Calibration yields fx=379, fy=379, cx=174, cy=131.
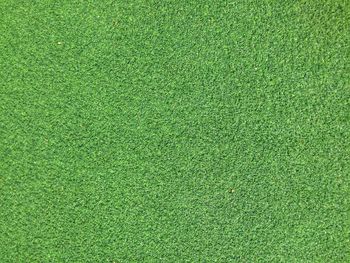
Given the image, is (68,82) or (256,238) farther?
(68,82)

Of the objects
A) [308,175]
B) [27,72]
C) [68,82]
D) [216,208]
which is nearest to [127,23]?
[68,82]

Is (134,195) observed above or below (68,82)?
below

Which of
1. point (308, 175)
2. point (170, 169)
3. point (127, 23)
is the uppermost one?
point (127, 23)

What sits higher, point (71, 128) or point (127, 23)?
point (127, 23)

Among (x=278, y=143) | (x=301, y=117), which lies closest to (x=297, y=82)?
(x=301, y=117)

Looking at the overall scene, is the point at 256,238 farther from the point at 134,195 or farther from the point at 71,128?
the point at 71,128

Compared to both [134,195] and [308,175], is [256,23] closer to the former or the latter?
[308,175]
